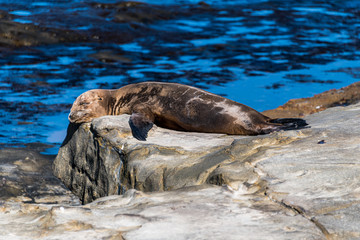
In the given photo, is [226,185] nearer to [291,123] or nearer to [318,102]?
[291,123]

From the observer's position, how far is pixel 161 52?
1282 centimetres

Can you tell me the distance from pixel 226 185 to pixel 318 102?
6.04 meters

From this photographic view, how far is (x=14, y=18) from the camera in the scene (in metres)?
14.6

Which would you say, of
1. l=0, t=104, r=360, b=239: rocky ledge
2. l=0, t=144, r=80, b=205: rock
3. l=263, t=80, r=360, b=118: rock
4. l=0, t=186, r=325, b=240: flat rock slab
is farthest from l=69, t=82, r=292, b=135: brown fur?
l=263, t=80, r=360, b=118: rock

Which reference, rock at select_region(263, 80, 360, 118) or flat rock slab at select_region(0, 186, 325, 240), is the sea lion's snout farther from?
rock at select_region(263, 80, 360, 118)

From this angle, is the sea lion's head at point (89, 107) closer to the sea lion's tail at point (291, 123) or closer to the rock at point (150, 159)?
the rock at point (150, 159)

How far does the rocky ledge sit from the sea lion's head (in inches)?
37.6

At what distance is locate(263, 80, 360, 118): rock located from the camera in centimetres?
838

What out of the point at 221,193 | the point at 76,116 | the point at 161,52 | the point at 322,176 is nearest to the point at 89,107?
the point at 76,116

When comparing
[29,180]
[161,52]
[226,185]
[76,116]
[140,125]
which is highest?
[226,185]

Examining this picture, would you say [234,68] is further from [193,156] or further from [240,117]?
[193,156]

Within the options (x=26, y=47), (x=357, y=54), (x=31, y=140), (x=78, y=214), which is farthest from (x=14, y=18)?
(x=78, y=214)

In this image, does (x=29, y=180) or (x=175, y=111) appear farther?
(x=29, y=180)

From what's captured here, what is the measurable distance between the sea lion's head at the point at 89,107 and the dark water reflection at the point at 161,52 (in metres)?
→ 2.21
